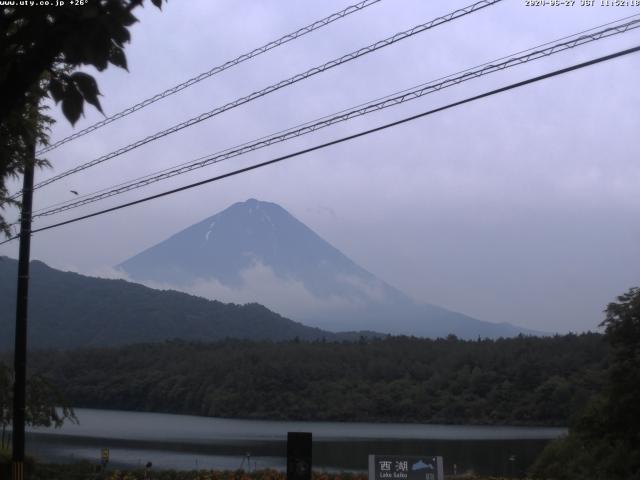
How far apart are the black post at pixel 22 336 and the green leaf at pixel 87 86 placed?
13933mm

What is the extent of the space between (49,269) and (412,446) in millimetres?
118864

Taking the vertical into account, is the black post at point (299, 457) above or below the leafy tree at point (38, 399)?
below

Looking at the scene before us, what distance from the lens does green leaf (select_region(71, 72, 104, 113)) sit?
4617 millimetres

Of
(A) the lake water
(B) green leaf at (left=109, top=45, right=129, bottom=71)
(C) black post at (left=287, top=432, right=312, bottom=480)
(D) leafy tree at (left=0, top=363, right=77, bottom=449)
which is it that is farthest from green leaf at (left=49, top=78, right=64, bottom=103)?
(A) the lake water

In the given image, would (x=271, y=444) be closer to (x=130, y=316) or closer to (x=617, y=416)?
(x=617, y=416)

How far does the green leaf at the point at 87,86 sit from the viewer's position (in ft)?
15.1

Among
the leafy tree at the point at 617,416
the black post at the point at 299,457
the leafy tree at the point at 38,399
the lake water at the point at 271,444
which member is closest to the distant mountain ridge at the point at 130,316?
the lake water at the point at 271,444

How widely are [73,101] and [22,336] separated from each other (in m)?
14.8

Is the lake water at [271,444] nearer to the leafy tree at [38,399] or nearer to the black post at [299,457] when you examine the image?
the leafy tree at [38,399]

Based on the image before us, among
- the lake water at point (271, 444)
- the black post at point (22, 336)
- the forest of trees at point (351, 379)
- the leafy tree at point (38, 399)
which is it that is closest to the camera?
the black post at point (22, 336)

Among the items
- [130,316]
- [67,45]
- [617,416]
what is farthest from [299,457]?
[130,316]

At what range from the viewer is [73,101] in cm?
465

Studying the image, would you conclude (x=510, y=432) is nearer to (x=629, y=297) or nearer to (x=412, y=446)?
(x=412, y=446)

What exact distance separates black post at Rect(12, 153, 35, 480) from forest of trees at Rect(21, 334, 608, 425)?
26.9 meters
